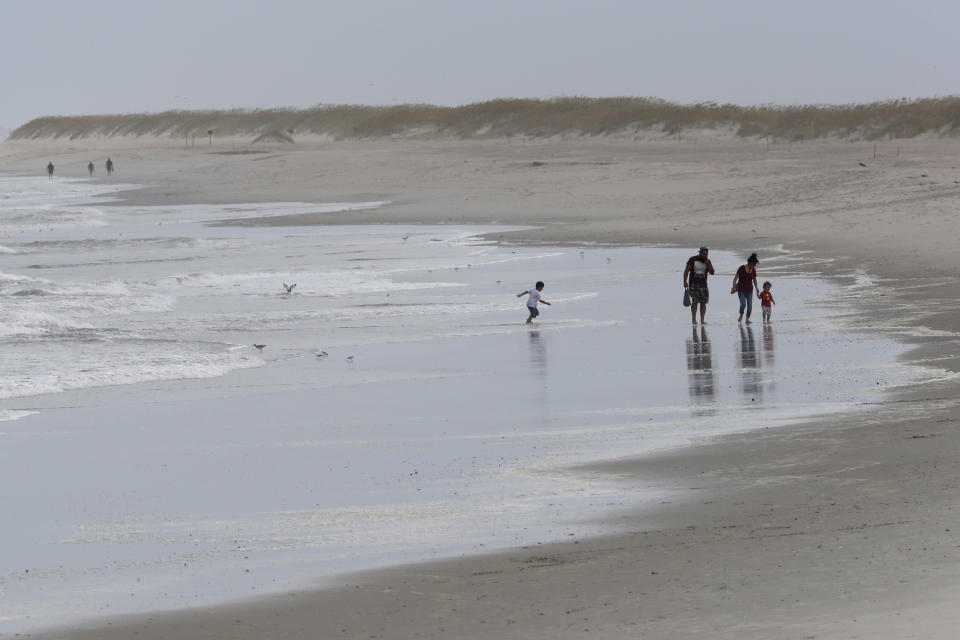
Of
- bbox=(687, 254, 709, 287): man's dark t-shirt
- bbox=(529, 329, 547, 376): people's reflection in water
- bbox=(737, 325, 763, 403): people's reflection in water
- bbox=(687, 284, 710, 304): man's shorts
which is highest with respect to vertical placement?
bbox=(687, 254, 709, 287): man's dark t-shirt

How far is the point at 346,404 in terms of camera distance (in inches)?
509

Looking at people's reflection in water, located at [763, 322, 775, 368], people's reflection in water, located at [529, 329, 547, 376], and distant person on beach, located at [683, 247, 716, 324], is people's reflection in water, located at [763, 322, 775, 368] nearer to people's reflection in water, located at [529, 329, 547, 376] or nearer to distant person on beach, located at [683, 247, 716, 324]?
distant person on beach, located at [683, 247, 716, 324]

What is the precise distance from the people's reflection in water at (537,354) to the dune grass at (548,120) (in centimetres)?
5088

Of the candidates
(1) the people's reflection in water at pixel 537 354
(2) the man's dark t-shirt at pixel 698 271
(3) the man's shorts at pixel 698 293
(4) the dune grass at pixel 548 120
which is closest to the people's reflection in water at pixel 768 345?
(3) the man's shorts at pixel 698 293

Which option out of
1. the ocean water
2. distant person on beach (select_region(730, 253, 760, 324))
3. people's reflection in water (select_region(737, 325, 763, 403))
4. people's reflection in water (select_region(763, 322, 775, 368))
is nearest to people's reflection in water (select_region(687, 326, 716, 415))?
the ocean water

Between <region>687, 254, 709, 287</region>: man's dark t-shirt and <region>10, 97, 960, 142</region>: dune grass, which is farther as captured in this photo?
<region>10, 97, 960, 142</region>: dune grass

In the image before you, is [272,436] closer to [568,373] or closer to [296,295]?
[568,373]

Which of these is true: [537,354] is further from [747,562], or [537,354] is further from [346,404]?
[747,562]

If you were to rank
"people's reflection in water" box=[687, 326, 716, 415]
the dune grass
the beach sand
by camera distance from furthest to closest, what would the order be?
the dune grass
"people's reflection in water" box=[687, 326, 716, 415]
the beach sand

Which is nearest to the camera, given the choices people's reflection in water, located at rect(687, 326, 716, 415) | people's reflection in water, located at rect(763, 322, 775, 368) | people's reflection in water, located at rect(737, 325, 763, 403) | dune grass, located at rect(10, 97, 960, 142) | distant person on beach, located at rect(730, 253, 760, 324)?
people's reflection in water, located at rect(687, 326, 716, 415)

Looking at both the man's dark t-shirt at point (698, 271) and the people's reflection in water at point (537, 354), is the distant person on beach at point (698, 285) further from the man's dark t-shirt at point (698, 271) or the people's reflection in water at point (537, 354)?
the people's reflection in water at point (537, 354)

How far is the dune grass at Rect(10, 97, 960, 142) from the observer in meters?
69.1

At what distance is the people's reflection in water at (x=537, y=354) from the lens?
14.9 m

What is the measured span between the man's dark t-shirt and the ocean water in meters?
0.60
